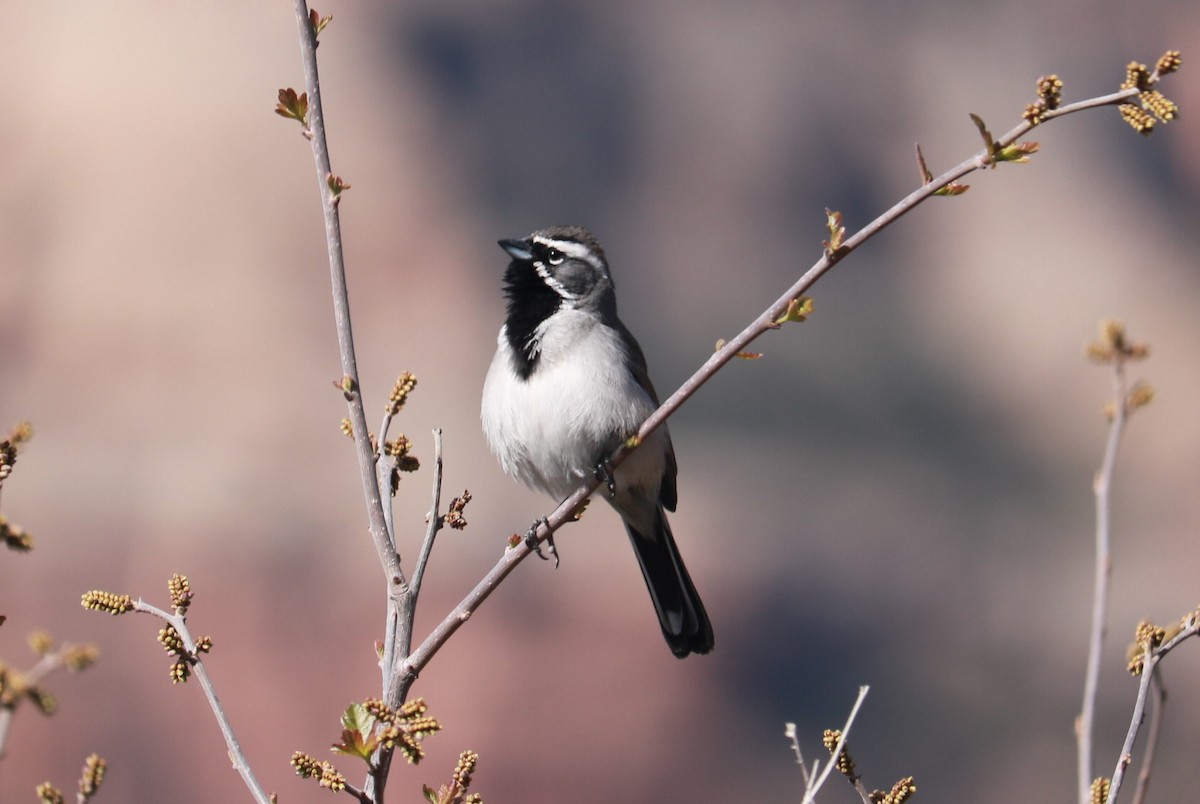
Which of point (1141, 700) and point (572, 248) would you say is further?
point (572, 248)

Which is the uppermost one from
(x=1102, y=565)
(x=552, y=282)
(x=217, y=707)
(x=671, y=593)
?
(x=552, y=282)

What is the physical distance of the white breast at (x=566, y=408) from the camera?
4.28 m

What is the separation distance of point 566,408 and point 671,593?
1017mm

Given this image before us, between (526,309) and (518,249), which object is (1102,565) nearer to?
(526,309)

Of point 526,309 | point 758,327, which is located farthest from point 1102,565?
point 526,309

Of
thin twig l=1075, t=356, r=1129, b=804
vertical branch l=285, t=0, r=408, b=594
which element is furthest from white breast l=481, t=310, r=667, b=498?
thin twig l=1075, t=356, r=1129, b=804

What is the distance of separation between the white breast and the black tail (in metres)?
0.46

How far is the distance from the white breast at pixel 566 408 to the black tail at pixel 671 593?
1.50 feet

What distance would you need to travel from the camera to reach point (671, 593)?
489 cm

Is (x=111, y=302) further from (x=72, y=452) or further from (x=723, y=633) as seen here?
(x=723, y=633)

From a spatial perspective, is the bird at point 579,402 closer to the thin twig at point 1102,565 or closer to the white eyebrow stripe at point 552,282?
the white eyebrow stripe at point 552,282

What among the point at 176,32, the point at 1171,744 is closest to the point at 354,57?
the point at 176,32

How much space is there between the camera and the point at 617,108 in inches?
446

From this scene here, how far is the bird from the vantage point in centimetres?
430
